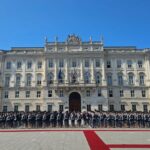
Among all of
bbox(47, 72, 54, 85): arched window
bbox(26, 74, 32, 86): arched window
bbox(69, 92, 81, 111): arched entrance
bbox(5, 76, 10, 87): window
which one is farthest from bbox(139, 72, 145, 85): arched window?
bbox(5, 76, 10, 87): window

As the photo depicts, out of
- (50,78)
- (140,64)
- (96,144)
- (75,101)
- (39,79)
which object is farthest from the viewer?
(140,64)

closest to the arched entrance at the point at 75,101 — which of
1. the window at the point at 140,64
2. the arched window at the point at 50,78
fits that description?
the arched window at the point at 50,78

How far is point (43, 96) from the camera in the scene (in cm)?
4725

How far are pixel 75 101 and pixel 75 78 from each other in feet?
17.2

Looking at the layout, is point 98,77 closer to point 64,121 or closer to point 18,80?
point 18,80

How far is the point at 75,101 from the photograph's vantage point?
47688 millimetres

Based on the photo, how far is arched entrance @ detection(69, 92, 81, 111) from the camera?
4724 centimetres

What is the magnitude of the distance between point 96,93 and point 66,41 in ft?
46.6

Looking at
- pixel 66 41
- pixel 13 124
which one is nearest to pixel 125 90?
pixel 66 41

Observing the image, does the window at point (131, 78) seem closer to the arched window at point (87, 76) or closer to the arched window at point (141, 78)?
the arched window at point (141, 78)

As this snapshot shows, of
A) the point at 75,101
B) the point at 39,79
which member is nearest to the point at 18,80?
the point at 39,79

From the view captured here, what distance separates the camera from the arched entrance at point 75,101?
47237 mm

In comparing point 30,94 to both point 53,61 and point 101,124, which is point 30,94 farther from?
point 101,124

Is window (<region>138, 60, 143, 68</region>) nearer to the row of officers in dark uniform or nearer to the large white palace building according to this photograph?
the large white palace building
